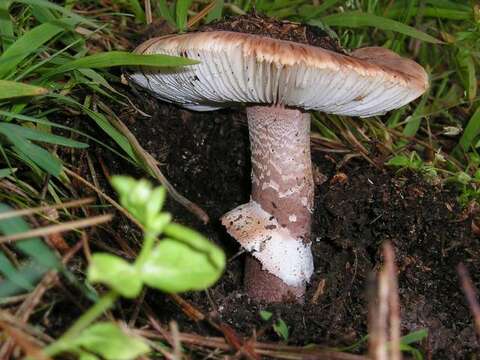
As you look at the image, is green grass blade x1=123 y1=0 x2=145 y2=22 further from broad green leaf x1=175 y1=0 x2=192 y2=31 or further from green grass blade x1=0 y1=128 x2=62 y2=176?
green grass blade x1=0 y1=128 x2=62 y2=176

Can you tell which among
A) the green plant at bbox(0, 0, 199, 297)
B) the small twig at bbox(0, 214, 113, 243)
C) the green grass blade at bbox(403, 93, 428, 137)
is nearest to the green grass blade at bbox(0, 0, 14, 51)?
the green plant at bbox(0, 0, 199, 297)

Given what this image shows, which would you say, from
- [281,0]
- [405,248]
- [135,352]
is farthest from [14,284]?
[281,0]

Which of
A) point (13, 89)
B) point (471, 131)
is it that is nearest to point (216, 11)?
point (13, 89)

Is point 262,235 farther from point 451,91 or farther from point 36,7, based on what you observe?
point 451,91

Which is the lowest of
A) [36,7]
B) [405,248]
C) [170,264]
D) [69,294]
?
[405,248]

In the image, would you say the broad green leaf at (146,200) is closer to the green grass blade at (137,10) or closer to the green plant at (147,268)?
the green plant at (147,268)

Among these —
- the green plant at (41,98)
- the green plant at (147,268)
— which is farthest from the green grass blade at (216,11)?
the green plant at (147,268)

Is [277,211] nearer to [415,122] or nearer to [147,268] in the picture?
[415,122]
